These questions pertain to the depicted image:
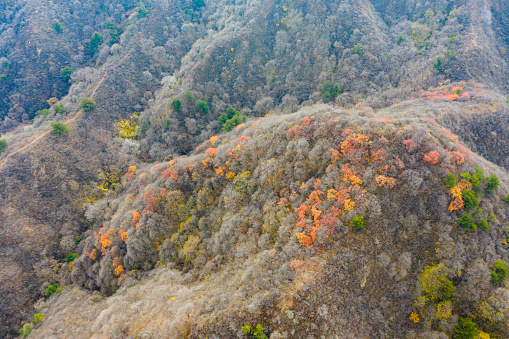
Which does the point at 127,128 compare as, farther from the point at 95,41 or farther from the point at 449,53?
the point at 449,53

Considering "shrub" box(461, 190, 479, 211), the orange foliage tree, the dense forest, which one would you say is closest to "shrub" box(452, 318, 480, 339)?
the dense forest

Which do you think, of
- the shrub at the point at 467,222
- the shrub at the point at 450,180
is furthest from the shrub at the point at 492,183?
the shrub at the point at 467,222

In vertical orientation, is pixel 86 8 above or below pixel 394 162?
above

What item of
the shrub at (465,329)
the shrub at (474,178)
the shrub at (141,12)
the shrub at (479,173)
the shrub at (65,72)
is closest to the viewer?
the shrub at (465,329)

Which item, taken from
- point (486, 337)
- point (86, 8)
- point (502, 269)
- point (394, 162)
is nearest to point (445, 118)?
point (394, 162)

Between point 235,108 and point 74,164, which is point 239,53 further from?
point 74,164

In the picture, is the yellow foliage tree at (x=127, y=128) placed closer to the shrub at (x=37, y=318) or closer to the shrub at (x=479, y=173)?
the shrub at (x=37, y=318)
